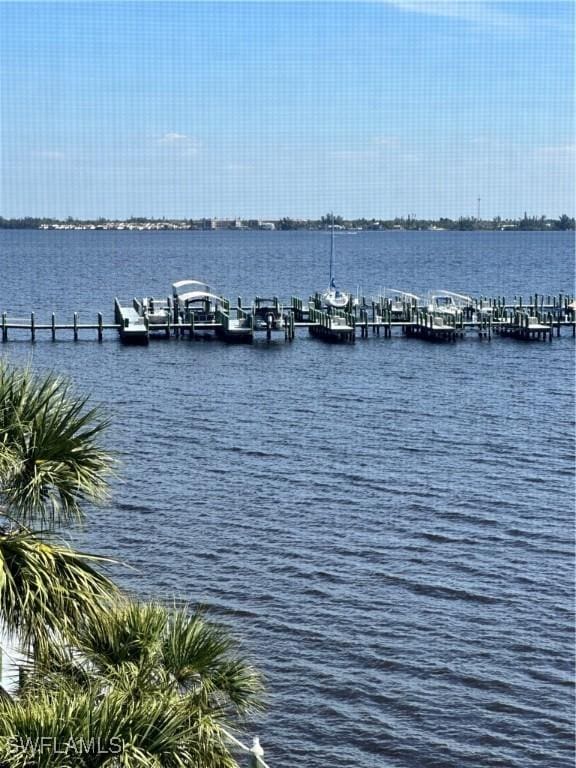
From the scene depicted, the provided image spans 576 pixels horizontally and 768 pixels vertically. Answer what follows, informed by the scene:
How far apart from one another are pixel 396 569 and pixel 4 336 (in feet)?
136

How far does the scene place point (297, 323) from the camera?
2758 inches

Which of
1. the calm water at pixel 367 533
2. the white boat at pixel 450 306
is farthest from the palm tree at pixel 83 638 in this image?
the white boat at pixel 450 306

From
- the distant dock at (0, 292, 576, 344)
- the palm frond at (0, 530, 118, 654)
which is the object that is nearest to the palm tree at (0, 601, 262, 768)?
the palm frond at (0, 530, 118, 654)

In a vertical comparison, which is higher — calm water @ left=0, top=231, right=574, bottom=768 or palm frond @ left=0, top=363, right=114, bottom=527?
palm frond @ left=0, top=363, right=114, bottom=527

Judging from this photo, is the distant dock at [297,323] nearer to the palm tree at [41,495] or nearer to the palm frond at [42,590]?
the palm tree at [41,495]

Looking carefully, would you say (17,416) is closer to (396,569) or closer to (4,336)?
(396,569)

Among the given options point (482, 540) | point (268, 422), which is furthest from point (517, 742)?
point (268, 422)

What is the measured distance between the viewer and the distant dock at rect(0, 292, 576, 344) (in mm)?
65312

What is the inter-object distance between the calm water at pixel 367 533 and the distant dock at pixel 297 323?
526 centimetres

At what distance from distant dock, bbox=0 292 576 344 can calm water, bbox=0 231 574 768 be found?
526 cm

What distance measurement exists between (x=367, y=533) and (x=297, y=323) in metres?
41.8

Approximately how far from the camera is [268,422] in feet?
142

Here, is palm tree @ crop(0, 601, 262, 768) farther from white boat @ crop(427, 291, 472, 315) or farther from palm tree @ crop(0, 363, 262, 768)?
white boat @ crop(427, 291, 472, 315)

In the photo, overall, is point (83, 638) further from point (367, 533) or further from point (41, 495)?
point (367, 533)
